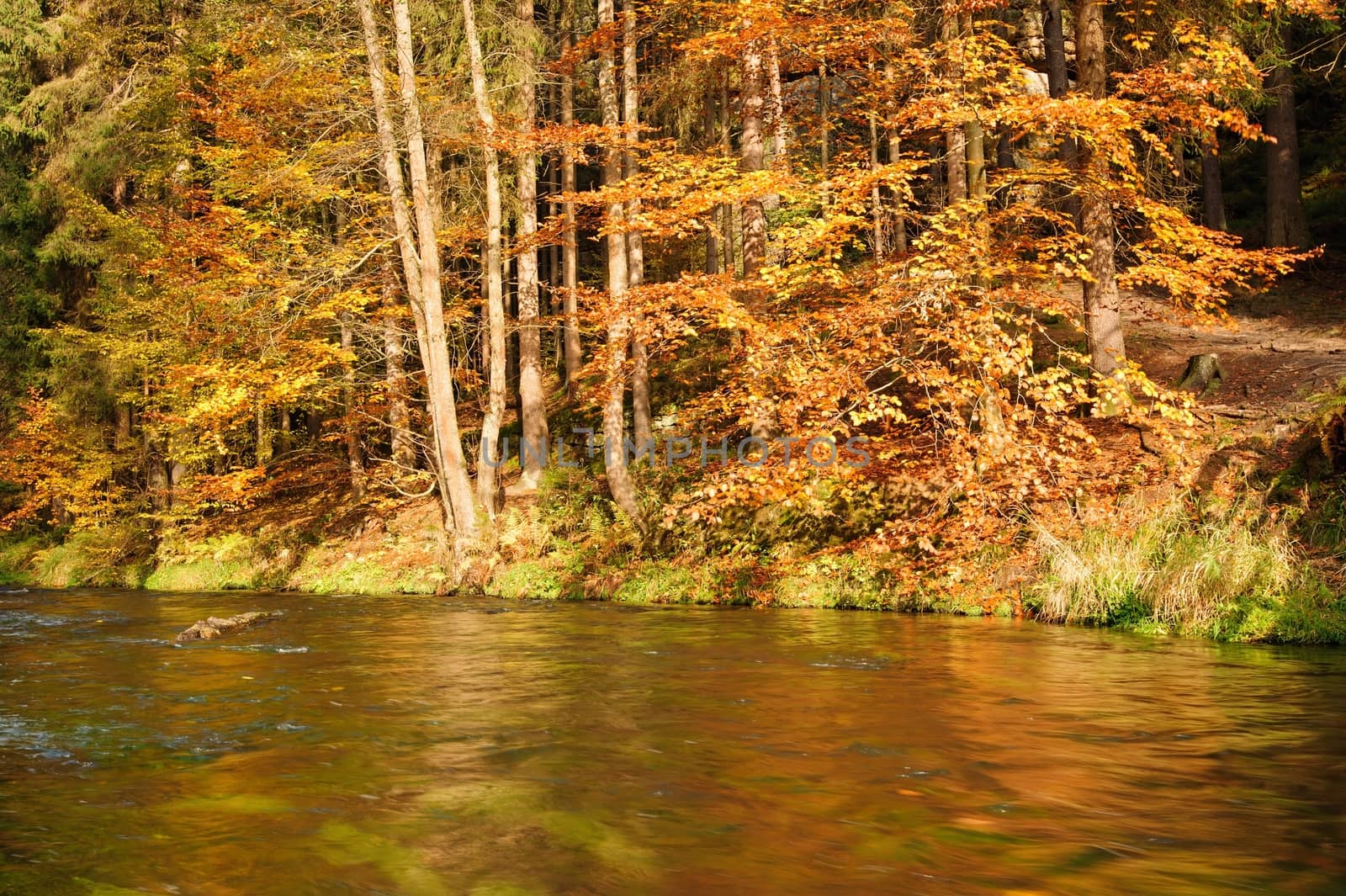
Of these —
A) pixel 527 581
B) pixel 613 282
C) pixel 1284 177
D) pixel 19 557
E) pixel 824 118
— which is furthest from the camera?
pixel 19 557

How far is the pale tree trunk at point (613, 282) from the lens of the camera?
56.9 ft

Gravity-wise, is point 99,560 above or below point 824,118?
below

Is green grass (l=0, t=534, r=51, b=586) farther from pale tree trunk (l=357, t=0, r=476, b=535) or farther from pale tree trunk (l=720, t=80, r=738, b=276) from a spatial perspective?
pale tree trunk (l=720, t=80, r=738, b=276)

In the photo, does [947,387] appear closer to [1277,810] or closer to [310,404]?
[1277,810]

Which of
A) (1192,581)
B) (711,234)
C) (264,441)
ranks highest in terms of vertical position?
(711,234)

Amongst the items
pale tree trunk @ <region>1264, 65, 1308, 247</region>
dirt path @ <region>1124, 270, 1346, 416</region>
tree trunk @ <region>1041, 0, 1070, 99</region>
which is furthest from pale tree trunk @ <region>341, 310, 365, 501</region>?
pale tree trunk @ <region>1264, 65, 1308, 247</region>

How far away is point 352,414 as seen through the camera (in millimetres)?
21797

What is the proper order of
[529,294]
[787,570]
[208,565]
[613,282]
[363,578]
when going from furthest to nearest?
[208,565]
[529,294]
[363,578]
[613,282]
[787,570]

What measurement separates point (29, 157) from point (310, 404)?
14.1 metres

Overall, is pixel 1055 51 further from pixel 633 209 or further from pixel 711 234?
pixel 633 209

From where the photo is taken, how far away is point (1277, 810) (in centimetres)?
493

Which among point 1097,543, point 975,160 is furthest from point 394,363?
point 1097,543

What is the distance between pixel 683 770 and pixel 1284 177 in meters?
23.3

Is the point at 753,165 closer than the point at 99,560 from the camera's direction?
Yes
